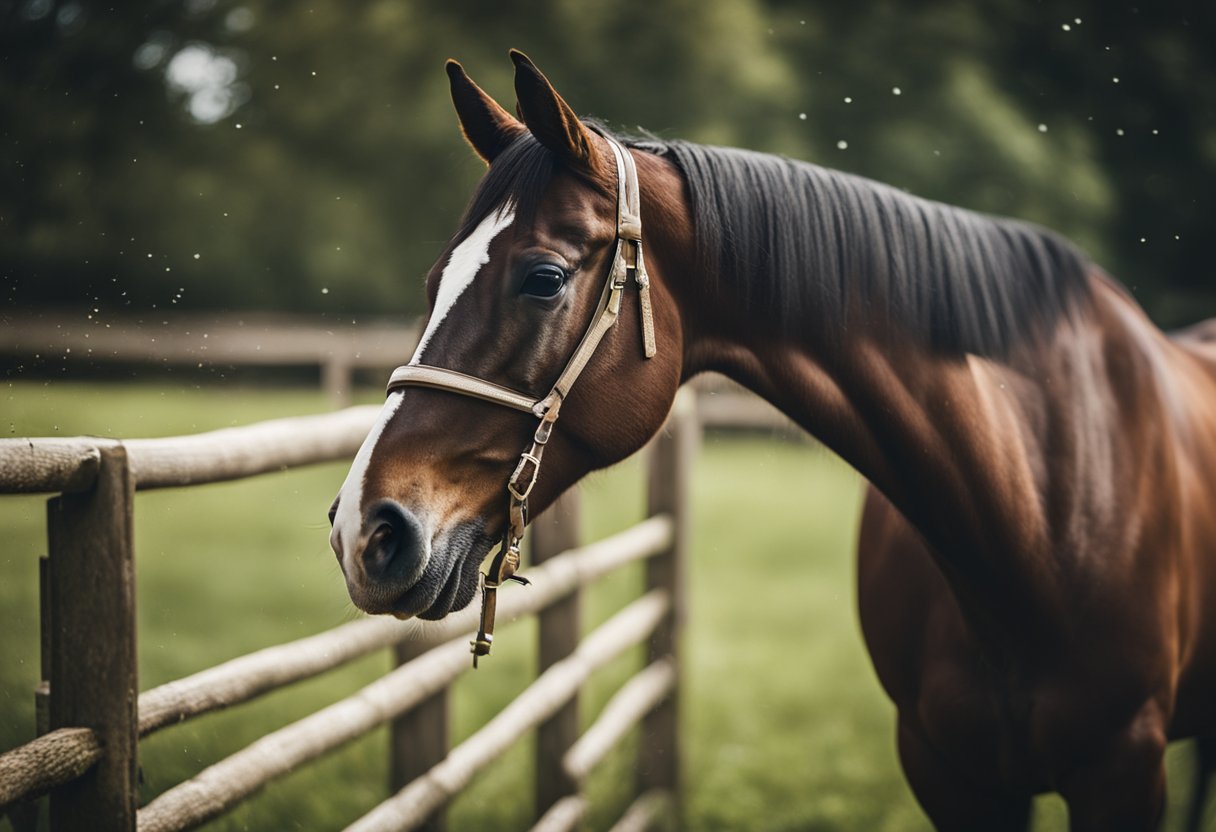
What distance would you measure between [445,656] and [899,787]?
8.59ft

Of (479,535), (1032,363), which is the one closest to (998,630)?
(1032,363)

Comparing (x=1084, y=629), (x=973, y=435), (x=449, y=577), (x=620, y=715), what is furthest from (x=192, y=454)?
(x=620, y=715)

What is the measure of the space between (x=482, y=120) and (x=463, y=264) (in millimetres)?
390

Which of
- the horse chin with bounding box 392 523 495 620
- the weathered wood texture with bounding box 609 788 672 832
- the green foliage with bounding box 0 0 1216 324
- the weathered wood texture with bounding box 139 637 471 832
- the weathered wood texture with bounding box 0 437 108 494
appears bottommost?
the weathered wood texture with bounding box 609 788 672 832

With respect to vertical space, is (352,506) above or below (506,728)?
above

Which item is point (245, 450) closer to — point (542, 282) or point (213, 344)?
point (542, 282)

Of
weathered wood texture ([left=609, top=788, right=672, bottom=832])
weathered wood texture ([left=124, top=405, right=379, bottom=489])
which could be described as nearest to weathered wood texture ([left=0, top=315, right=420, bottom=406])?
weathered wood texture ([left=124, top=405, right=379, bottom=489])

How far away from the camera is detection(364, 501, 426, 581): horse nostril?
Answer: 4.99 feet

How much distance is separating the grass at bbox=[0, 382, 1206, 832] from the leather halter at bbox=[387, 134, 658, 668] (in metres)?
0.33

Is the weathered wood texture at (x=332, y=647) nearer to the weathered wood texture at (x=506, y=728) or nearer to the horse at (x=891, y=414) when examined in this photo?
the weathered wood texture at (x=506, y=728)

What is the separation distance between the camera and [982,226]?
216cm

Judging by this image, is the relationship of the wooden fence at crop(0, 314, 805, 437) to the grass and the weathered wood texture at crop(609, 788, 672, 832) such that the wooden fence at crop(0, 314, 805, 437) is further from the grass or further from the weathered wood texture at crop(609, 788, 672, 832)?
the weathered wood texture at crop(609, 788, 672, 832)

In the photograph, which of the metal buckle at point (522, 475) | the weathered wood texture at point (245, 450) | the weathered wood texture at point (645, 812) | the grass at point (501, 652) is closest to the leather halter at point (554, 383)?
the metal buckle at point (522, 475)

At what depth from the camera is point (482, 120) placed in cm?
190
